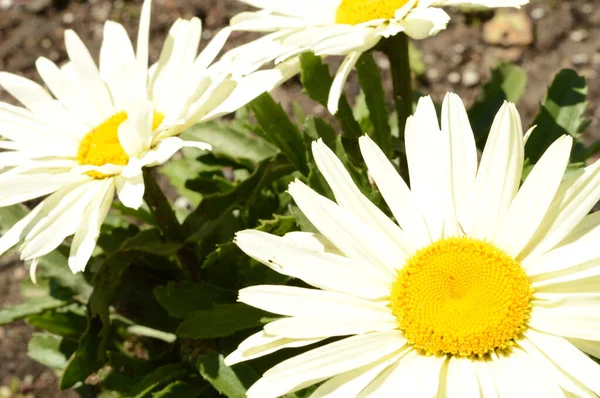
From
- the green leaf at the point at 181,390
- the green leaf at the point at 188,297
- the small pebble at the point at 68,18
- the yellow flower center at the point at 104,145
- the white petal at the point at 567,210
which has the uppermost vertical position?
the small pebble at the point at 68,18

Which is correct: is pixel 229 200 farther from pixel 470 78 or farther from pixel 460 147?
pixel 470 78

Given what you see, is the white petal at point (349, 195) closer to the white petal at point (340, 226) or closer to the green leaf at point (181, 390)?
the white petal at point (340, 226)

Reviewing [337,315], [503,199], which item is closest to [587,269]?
[503,199]

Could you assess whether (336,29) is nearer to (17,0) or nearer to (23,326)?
(23,326)

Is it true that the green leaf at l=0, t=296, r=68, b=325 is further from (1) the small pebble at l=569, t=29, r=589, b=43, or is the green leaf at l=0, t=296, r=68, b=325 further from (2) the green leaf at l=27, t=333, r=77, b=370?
(1) the small pebble at l=569, t=29, r=589, b=43

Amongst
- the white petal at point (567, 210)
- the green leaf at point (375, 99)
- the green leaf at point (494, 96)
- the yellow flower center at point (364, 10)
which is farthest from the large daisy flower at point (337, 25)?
the green leaf at point (494, 96)

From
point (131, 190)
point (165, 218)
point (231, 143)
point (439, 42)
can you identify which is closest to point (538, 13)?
point (439, 42)

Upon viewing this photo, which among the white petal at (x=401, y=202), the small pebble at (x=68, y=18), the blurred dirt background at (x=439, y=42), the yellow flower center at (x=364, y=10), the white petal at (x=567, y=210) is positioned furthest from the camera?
the small pebble at (x=68, y=18)
